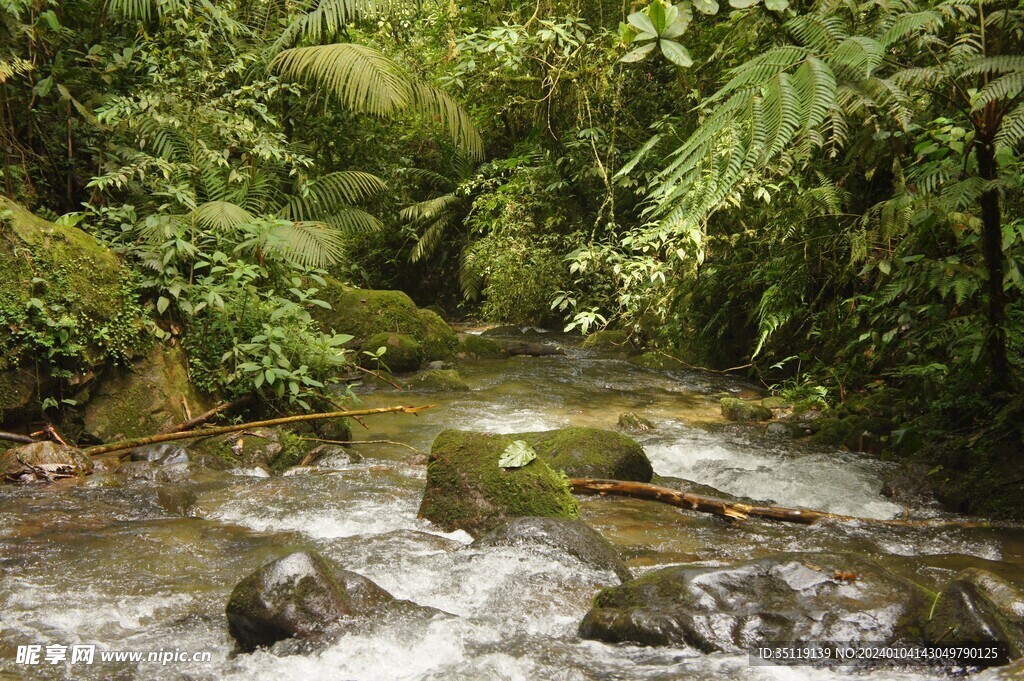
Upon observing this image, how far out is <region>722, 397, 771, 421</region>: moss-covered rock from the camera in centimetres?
699

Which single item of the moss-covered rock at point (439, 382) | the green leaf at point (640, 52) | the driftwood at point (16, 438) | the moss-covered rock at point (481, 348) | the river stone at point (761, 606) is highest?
the green leaf at point (640, 52)

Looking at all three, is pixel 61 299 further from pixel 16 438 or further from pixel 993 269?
pixel 993 269

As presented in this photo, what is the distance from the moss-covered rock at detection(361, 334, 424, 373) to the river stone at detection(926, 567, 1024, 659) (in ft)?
24.2

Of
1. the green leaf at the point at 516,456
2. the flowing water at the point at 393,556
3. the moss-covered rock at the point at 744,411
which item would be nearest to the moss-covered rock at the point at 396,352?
the flowing water at the point at 393,556

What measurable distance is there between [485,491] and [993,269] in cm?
278

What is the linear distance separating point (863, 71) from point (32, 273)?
16.1ft

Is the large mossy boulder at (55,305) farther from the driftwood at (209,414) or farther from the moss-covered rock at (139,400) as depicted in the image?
the driftwood at (209,414)

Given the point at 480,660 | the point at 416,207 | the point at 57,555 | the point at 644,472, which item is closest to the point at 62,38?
the point at 57,555

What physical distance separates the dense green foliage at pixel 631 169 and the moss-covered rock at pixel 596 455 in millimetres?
979

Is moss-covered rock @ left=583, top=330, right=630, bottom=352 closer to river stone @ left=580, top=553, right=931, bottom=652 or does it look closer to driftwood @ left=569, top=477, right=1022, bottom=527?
driftwood @ left=569, top=477, right=1022, bottom=527

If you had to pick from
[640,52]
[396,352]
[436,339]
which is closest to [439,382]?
[396,352]

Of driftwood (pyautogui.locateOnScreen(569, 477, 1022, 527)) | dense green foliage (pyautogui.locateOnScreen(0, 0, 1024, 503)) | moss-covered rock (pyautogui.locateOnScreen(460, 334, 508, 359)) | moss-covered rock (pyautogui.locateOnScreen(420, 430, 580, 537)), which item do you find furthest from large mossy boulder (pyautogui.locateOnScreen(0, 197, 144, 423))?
moss-covered rock (pyautogui.locateOnScreen(460, 334, 508, 359))

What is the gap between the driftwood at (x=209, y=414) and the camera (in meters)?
5.38

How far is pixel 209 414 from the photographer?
545 cm
